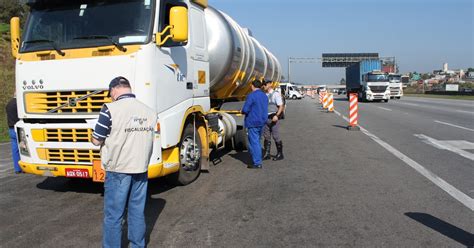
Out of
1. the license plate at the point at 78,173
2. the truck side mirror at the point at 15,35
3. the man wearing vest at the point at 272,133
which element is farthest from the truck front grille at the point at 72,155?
the man wearing vest at the point at 272,133

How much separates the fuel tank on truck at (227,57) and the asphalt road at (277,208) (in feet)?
5.91

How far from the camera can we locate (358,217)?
5.09m

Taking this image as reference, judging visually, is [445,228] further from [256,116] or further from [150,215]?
[256,116]

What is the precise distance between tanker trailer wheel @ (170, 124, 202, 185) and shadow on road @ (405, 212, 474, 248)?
3277 millimetres

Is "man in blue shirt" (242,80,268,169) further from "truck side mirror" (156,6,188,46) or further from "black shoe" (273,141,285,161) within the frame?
"truck side mirror" (156,6,188,46)

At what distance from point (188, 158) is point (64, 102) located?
2078 mm

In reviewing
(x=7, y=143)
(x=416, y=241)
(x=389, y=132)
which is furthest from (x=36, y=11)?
(x=389, y=132)

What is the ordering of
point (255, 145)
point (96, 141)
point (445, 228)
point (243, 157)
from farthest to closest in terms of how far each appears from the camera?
1. point (243, 157)
2. point (255, 145)
3. point (445, 228)
4. point (96, 141)

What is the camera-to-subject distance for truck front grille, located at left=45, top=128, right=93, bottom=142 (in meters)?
5.46

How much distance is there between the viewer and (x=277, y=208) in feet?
18.1

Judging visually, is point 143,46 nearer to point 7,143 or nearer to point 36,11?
point 36,11

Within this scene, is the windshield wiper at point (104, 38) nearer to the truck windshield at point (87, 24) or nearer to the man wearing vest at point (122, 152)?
the truck windshield at point (87, 24)

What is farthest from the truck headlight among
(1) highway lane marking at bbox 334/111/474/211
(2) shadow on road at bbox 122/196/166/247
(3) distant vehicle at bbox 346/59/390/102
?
(3) distant vehicle at bbox 346/59/390/102

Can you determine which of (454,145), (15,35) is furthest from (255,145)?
(454,145)
